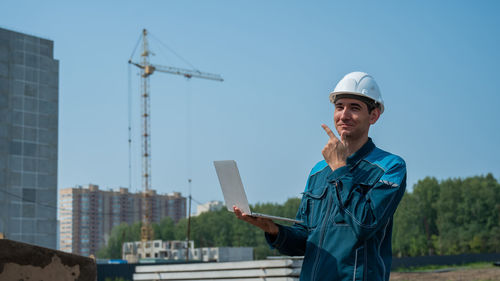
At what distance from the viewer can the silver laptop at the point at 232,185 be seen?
2760 millimetres

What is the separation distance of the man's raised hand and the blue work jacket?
4cm

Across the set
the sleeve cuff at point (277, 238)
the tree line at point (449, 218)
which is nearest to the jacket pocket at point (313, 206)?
the sleeve cuff at point (277, 238)

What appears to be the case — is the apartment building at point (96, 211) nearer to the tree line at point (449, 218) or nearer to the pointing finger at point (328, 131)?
the tree line at point (449, 218)

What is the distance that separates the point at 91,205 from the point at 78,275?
13325 centimetres

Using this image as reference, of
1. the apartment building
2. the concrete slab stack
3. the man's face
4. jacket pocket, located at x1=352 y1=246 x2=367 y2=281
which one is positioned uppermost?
the apartment building

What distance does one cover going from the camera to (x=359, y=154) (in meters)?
2.90

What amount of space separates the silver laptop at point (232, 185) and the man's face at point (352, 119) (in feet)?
1.64

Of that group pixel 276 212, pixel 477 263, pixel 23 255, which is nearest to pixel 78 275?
pixel 23 255

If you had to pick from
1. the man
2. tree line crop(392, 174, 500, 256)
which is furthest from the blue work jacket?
tree line crop(392, 174, 500, 256)

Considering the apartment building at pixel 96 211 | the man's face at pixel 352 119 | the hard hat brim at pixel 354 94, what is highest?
the apartment building at pixel 96 211

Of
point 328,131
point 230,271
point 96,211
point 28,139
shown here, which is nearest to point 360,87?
point 328,131

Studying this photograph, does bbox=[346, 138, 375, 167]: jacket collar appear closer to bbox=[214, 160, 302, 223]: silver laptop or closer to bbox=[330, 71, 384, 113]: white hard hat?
bbox=[330, 71, 384, 113]: white hard hat

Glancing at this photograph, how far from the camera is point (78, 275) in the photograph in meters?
3.75

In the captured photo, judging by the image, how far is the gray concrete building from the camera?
5431 cm
